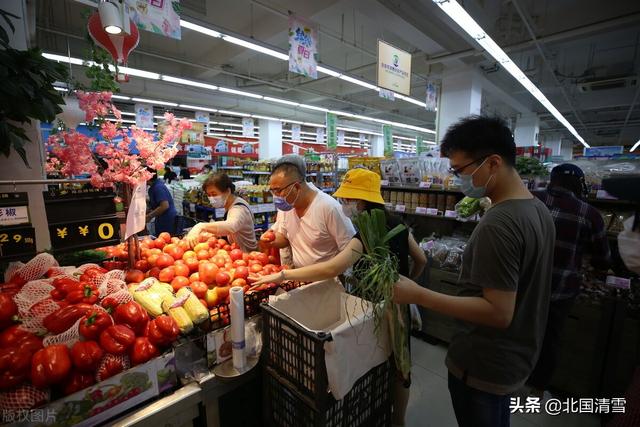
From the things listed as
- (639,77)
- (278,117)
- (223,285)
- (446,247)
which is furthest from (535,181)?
(278,117)

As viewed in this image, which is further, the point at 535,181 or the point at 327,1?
the point at 327,1

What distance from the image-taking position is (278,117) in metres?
17.7

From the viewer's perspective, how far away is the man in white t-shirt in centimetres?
220

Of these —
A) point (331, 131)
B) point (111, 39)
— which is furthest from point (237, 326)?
point (331, 131)

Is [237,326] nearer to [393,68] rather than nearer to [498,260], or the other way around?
[498,260]

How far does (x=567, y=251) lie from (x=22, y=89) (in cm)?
390

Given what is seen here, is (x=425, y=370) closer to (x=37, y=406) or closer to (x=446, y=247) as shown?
(x=446, y=247)

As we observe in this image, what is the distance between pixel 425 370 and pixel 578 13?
7760mm

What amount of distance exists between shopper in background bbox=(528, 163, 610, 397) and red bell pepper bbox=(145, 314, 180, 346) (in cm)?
272

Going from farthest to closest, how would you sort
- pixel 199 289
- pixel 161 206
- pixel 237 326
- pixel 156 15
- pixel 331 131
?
pixel 331 131 < pixel 161 206 < pixel 156 15 < pixel 199 289 < pixel 237 326

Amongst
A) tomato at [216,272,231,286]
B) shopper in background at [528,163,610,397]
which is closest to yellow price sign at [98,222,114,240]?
tomato at [216,272,231,286]

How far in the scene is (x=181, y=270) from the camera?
1989 mm

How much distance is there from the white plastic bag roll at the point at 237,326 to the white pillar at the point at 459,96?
28.8 ft

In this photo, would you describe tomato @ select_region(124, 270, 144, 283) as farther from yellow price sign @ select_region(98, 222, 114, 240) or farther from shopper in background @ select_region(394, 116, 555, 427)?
shopper in background @ select_region(394, 116, 555, 427)
